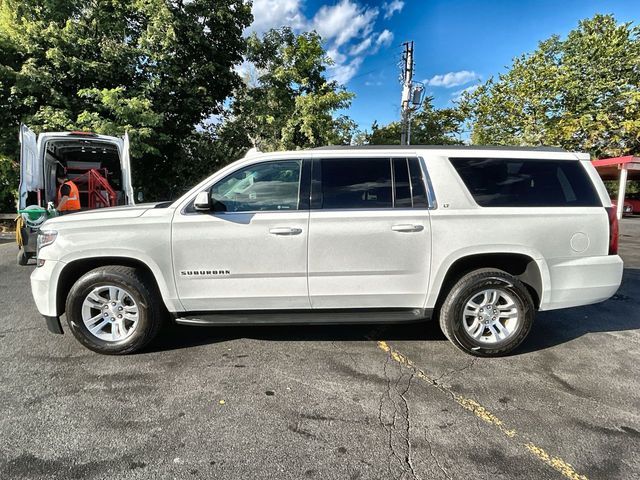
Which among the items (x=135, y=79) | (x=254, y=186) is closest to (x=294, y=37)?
(x=135, y=79)

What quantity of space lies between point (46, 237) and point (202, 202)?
147 cm

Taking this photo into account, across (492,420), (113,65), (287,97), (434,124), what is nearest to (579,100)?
(434,124)

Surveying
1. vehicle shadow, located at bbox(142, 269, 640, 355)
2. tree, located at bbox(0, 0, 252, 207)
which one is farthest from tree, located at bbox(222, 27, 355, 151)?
vehicle shadow, located at bbox(142, 269, 640, 355)

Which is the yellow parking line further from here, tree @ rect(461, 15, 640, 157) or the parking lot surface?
tree @ rect(461, 15, 640, 157)

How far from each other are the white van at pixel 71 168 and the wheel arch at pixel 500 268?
234 inches

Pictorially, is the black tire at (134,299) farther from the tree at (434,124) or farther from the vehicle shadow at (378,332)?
the tree at (434,124)

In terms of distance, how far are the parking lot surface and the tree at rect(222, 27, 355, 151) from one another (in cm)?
1313

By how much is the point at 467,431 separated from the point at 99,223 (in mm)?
3361

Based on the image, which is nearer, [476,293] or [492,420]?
[492,420]

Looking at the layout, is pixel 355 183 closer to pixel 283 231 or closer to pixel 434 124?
pixel 283 231

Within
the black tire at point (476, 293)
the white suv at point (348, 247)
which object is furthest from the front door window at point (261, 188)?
the black tire at point (476, 293)

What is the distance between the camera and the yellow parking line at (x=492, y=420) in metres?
2.28

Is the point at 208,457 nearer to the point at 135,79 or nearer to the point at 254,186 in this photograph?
the point at 254,186

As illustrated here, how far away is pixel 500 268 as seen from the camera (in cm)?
388
